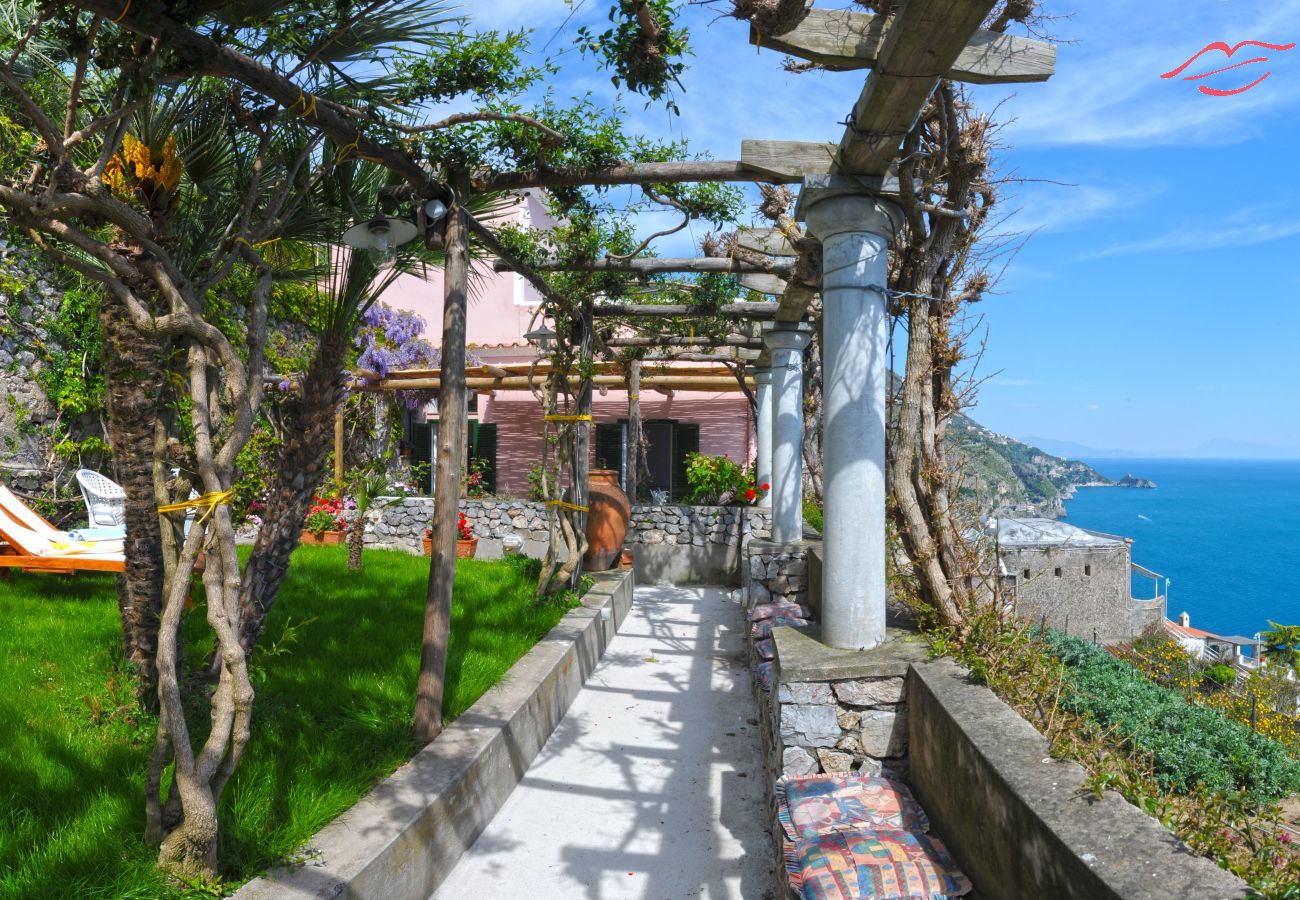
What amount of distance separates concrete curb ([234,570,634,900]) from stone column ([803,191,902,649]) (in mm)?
1718

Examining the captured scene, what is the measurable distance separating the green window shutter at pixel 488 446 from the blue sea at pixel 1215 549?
32571 mm

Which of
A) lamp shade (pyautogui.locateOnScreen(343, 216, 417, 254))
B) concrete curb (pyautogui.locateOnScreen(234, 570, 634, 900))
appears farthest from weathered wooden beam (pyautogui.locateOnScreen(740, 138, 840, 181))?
concrete curb (pyautogui.locateOnScreen(234, 570, 634, 900))

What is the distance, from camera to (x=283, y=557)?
12.3 feet

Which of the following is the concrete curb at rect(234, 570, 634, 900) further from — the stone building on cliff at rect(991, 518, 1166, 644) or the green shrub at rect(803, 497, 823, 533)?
the stone building on cliff at rect(991, 518, 1166, 644)

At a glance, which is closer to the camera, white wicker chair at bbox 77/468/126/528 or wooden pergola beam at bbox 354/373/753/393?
white wicker chair at bbox 77/468/126/528

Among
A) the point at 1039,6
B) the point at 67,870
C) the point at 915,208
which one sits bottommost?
the point at 67,870

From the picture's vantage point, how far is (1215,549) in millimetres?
100188

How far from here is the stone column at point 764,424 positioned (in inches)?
379

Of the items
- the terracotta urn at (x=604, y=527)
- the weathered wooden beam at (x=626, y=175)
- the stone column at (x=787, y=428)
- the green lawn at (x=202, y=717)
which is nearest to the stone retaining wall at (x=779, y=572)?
the stone column at (x=787, y=428)

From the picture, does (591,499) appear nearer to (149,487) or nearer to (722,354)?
(722,354)

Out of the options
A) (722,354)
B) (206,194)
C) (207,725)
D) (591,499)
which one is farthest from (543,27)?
A: (722,354)

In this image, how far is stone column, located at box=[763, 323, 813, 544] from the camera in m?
7.43

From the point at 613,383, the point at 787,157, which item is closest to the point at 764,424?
the point at 613,383

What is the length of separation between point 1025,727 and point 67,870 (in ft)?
9.50
